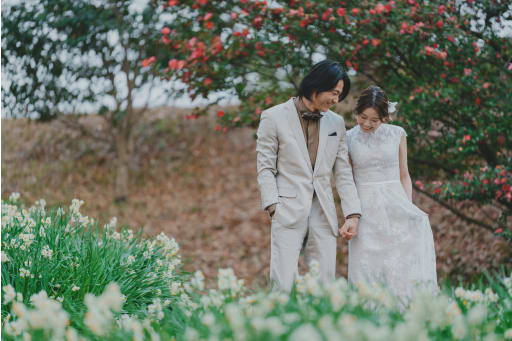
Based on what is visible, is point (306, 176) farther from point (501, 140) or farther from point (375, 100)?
point (501, 140)


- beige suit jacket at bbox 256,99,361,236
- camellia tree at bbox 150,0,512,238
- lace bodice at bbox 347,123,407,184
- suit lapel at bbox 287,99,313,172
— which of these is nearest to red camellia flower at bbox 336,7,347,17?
camellia tree at bbox 150,0,512,238

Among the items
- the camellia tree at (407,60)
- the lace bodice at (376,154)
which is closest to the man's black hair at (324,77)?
the lace bodice at (376,154)

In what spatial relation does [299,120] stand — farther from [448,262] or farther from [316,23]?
[448,262]

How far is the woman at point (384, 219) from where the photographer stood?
124 inches

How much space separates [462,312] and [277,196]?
128 centimetres

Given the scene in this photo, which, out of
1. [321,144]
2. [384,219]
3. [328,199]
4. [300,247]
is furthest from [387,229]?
[321,144]

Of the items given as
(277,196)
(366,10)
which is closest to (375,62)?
(366,10)

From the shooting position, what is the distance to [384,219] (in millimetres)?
3195

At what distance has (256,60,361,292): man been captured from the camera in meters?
3.07

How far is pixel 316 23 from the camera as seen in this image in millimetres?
5070

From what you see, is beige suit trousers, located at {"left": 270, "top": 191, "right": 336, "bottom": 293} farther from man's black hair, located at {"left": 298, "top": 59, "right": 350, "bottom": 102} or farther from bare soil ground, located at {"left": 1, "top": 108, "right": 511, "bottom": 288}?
bare soil ground, located at {"left": 1, "top": 108, "right": 511, "bottom": 288}

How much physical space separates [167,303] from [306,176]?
123cm

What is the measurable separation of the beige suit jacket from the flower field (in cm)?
73

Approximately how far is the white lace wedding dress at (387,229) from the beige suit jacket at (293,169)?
0.52 ft
